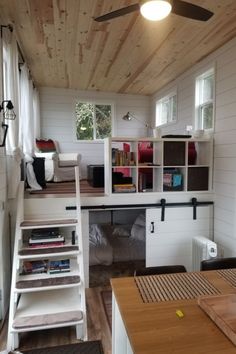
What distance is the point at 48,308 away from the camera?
270 cm

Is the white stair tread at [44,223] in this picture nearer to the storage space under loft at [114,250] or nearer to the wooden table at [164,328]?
the storage space under loft at [114,250]

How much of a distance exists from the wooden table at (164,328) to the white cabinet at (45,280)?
1369 millimetres

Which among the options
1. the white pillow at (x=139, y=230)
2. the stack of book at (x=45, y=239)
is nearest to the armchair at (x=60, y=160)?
the white pillow at (x=139, y=230)

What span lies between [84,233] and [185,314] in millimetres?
2554

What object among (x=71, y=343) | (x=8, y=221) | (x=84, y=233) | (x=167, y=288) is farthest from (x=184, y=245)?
(x=167, y=288)

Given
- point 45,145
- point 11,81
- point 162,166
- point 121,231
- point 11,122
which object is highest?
point 11,81

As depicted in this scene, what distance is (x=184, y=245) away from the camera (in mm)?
3896

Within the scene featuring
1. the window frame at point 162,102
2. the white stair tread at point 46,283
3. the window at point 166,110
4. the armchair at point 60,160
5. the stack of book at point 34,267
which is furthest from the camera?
the armchair at point 60,160

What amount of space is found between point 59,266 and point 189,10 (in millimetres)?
2665

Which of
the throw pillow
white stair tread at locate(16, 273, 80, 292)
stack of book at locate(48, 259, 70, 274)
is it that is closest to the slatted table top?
white stair tread at locate(16, 273, 80, 292)

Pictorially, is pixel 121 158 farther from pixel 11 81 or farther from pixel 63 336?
pixel 63 336

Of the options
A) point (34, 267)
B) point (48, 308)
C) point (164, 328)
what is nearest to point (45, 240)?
point (34, 267)

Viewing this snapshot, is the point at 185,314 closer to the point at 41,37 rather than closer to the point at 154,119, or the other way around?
the point at 41,37

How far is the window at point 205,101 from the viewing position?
13.5ft
